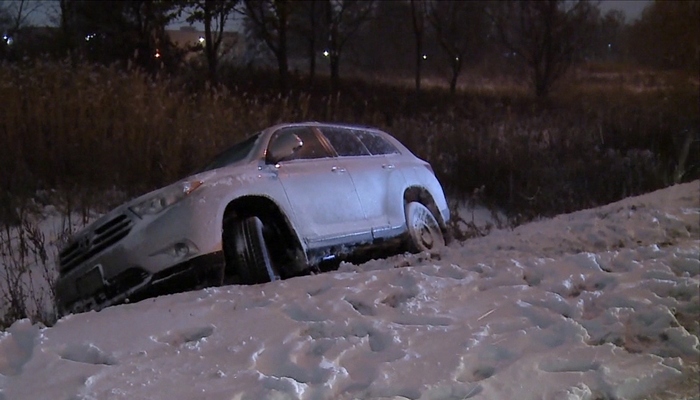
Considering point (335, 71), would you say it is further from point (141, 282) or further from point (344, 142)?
point (141, 282)

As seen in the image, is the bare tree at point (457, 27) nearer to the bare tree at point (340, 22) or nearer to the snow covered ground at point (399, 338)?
the bare tree at point (340, 22)

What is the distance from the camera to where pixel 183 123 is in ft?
32.1

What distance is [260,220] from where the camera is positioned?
6.18m

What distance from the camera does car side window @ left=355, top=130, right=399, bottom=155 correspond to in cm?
807

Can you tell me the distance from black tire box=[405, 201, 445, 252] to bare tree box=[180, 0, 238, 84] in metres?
6.77

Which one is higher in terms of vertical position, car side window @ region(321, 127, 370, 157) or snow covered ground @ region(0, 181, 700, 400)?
car side window @ region(321, 127, 370, 157)

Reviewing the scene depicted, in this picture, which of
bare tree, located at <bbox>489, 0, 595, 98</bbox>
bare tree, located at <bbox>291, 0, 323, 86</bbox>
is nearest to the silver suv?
bare tree, located at <bbox>291, 0, 323, 86</bbox>

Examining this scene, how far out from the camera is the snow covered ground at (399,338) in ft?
12.3

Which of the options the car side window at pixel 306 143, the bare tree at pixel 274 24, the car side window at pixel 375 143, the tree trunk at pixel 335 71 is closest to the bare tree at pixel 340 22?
the tree trunk at pixel 335 71

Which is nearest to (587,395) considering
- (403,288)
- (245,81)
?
(403,288)

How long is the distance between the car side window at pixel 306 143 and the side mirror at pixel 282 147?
0.38 feet

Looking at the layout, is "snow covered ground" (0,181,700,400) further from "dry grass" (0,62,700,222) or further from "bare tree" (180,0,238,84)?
"bare tree" (180,0,238,84)

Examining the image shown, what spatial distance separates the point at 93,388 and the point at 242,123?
7347 mm

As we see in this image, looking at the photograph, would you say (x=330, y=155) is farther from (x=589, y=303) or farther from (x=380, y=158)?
(x=589, y=303)
